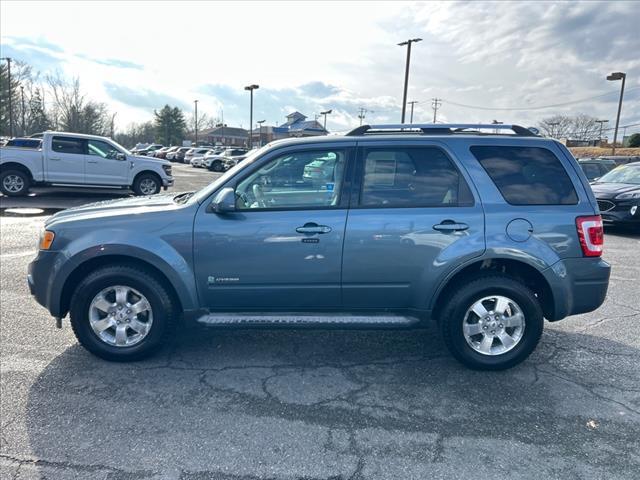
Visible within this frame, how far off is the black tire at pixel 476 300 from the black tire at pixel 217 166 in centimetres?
3253

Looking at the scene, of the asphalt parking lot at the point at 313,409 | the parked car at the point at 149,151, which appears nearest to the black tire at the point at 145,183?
the asphalt parking lot at the point at 313,409

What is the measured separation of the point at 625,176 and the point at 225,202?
1073cm

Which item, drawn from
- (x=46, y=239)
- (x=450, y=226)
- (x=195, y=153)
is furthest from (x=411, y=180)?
(x=195, y=153)

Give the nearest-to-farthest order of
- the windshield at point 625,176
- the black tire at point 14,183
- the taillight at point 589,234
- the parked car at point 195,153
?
the taillight at point 589,234
the windshield at point 625,176
the black tire at point 14,183
the parked car at point 195,153

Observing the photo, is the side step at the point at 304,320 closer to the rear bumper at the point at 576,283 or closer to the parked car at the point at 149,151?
the rear bumper at the point at 576,283

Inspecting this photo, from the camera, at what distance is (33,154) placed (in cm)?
1256

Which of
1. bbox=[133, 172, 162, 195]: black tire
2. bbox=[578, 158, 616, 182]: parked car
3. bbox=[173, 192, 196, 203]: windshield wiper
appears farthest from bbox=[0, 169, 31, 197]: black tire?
bbox=[578, 158, 616, 182]: parked car

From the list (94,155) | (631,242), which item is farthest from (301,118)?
(631,242)

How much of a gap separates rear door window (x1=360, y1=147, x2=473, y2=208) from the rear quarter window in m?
0.28

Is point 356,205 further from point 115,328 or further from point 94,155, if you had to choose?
point 94,155

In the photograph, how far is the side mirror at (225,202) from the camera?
338 cm

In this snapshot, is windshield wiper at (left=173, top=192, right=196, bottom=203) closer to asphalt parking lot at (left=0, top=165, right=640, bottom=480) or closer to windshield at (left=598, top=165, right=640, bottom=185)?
asphalt parking lot at (left=0, top=165, right=640, bottom=480)

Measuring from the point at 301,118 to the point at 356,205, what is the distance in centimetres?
6823

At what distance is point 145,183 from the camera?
13.9m
